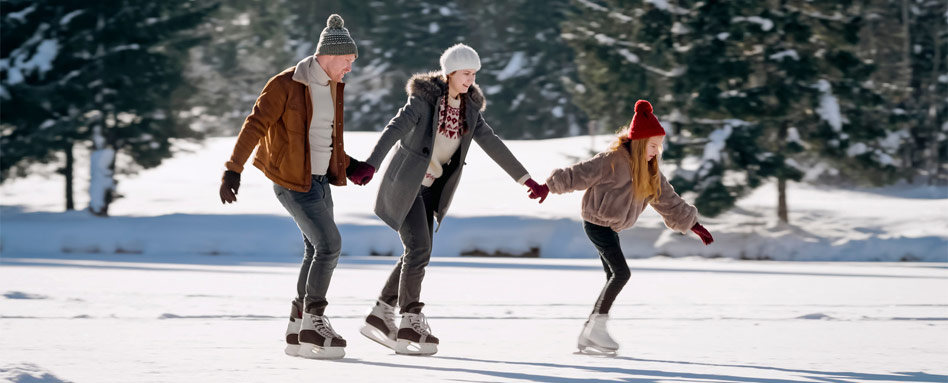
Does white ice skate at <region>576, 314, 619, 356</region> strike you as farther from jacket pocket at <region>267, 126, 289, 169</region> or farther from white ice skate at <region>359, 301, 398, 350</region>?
jacket pocket at <region>267, 126, 289, 169</region>

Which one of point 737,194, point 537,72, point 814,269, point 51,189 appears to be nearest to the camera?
point 814,269

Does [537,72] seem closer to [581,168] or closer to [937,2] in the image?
[937,2]

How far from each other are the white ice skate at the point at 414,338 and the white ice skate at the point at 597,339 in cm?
90

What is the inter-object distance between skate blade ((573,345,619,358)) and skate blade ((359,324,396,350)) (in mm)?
1108

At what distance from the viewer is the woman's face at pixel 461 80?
7590 millimetres

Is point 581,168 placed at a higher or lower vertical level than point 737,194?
higher

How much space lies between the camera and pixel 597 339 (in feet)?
25.6

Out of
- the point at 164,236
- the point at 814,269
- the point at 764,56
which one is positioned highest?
the point at 764,56

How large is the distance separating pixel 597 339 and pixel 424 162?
147 centimetres

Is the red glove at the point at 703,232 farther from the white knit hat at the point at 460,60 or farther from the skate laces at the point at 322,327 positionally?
the skate laces at the point at 322,327

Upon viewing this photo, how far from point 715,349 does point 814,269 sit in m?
9.12

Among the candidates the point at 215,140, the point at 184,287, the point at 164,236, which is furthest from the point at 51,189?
the point at 184,287

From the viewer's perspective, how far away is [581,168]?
765 centimetres

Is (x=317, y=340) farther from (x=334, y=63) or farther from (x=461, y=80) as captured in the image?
(x=461, y=80)
